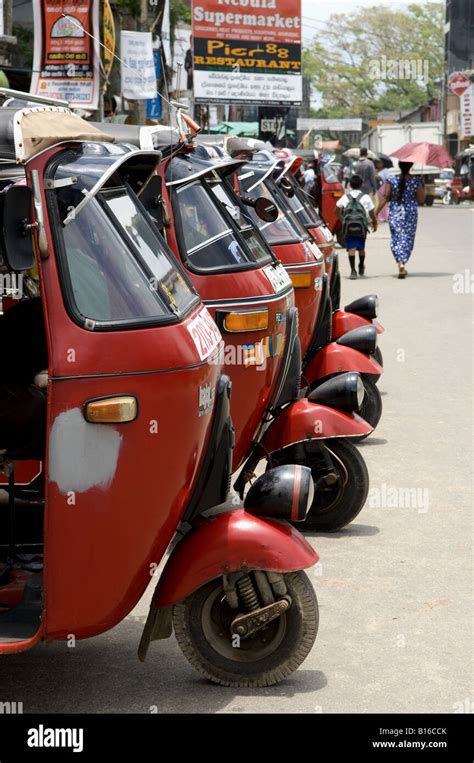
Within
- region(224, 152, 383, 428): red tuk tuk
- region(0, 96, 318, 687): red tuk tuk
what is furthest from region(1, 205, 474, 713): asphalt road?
region(224, 152, 383, 428): red tuk tuk

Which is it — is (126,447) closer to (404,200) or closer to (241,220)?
(241,220)

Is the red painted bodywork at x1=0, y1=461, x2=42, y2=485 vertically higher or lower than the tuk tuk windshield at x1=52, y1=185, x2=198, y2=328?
lower

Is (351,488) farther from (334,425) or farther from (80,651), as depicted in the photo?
(80,651)

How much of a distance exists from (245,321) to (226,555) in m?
2.21

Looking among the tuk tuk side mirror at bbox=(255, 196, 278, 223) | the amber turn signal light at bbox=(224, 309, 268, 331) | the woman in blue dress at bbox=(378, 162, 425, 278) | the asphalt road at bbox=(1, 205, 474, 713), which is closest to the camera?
the asphalt road at bbox=(1, 205, 474, 713)

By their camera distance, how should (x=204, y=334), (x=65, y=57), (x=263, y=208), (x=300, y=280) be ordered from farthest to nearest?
(x=65, y=57)
(x=300, y=280)
(x=263, y=208)
(x=204, y=334)

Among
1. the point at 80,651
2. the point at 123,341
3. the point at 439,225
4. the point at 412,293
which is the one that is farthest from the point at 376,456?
the point at 439,225

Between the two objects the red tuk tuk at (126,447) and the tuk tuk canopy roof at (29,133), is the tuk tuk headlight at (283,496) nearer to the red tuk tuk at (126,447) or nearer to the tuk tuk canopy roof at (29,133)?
the red tuk tuk at (126,447)

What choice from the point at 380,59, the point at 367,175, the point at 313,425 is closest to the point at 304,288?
the point at 313,425

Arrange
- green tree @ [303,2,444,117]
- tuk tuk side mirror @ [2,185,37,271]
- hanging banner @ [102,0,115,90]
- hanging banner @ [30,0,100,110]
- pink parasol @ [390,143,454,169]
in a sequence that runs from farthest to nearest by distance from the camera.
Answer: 1. green tree @ [303,2,444,117]
2. pink parasol @ [390,143,454,169]
3. hanging banner @ [102,0,115,90]
4. hanging banner @ [30,0,100,110]
5. tuk tuk side mirror @ [2,185,37,271]

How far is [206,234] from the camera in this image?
680cm

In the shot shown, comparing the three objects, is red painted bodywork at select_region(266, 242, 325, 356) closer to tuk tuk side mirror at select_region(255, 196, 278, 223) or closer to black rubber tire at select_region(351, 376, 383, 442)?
black rubber tire at select_region(351, 376, 383, 442)

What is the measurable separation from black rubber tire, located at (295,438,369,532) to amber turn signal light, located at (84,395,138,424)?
2.76m

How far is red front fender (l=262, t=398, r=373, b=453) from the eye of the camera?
6.75 meters
